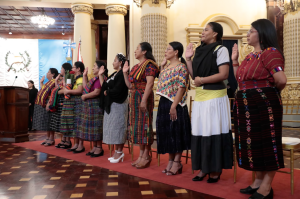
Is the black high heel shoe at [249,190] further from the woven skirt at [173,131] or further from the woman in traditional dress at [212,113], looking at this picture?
the woven skirt at [173,131]

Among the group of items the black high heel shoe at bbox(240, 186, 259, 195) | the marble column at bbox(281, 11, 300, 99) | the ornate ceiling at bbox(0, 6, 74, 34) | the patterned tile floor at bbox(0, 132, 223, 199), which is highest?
the ornate ceiling at bbox(0, 6, 74, 34)

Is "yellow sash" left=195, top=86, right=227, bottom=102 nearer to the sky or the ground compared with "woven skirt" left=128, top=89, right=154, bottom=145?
nearer to the sky

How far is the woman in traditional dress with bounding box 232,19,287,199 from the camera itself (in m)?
2.00

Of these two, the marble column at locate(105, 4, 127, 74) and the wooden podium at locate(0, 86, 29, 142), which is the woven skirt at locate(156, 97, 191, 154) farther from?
the marble column at locate(105, 4, 127, 74)

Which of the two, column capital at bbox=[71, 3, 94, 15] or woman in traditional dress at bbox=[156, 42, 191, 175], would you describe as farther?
column capital at bbox=[71, 3, 94, 15]

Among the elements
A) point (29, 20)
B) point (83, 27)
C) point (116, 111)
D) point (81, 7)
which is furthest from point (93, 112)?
point (29, 20)

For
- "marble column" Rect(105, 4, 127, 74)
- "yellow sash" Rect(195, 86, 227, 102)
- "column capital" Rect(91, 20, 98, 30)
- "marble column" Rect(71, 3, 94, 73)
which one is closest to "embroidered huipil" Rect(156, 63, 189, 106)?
"yellow sash" Rect(195, 86, 227, 102)

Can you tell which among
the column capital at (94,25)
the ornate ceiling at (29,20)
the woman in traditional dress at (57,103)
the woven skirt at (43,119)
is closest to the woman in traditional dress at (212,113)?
the woman in traditional dress at (57,103)

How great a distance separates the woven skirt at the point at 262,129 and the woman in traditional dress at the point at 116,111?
177 centimetres

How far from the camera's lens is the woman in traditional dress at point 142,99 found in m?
3.11

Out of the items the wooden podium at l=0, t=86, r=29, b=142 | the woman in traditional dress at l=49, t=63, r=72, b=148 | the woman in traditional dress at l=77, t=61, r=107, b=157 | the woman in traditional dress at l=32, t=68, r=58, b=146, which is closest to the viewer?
the woman in traditional dress at l=77, t=61, r=107, b=157

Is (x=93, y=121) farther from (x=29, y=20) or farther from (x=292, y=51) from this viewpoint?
(x=29, y=20)

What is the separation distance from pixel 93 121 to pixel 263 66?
2.55m

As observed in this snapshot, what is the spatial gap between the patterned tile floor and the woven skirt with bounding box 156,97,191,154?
1.41 ft
